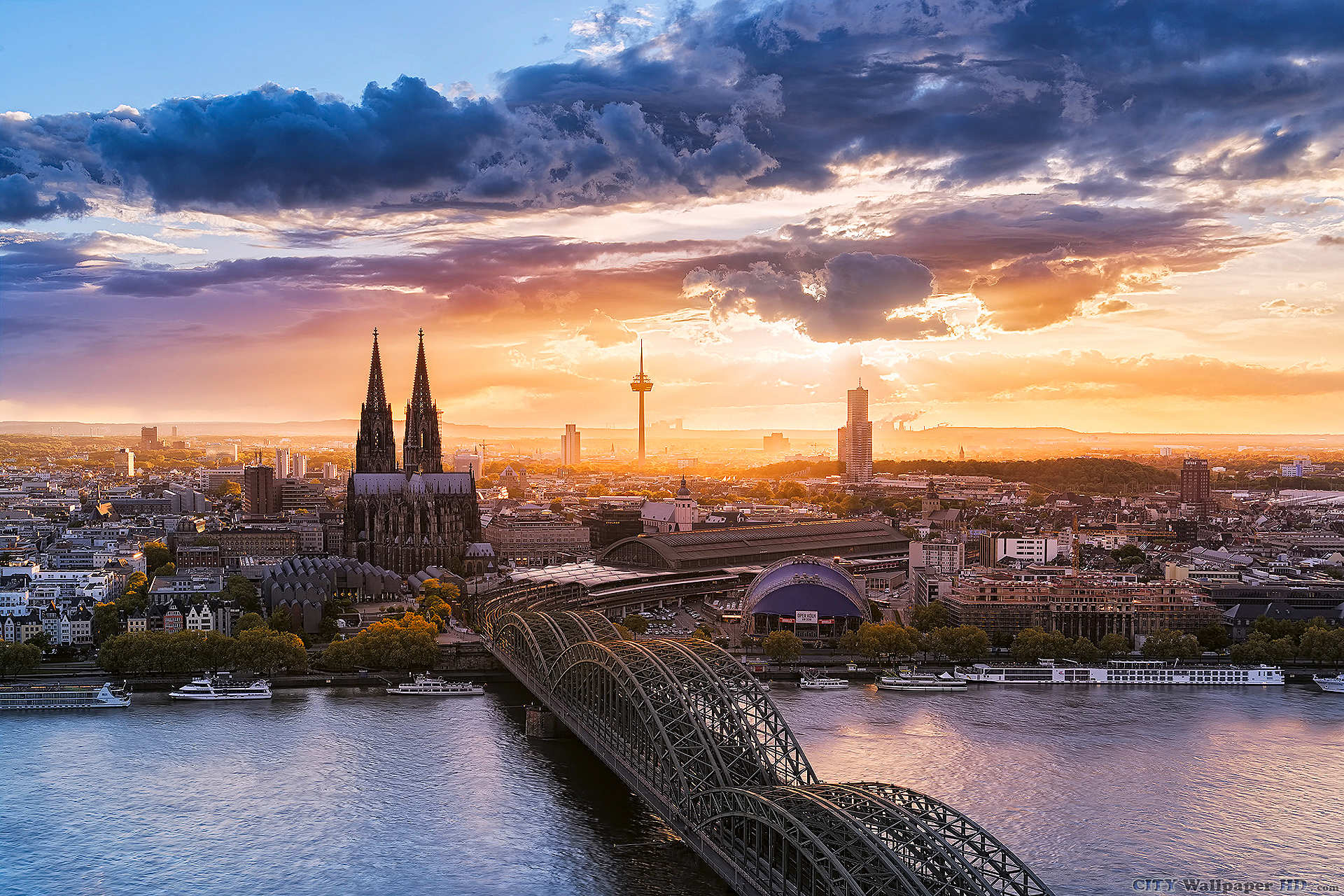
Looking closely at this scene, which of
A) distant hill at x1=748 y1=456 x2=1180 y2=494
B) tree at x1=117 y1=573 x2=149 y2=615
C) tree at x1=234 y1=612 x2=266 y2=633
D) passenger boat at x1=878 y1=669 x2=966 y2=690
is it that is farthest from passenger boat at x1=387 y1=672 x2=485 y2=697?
distant hill at x1=748 y1=456 x2=1180 y2=494

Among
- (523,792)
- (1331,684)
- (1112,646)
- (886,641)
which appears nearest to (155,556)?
(886,641)

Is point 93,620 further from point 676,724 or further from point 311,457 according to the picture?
point 311,457

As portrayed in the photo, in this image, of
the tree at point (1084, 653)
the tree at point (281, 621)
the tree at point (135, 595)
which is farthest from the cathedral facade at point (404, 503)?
the tree at point (1084, 653)

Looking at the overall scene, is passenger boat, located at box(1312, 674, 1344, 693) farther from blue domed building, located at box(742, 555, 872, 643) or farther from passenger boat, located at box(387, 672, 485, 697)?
passenger boat, located at box(387, 672, 485, 697)

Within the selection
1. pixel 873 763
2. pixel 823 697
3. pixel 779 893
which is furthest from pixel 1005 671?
pixel 779 893

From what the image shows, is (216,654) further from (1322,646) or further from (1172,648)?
(1322,646)

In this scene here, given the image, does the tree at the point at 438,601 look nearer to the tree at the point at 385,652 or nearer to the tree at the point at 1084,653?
the tree at the point at 385,652
